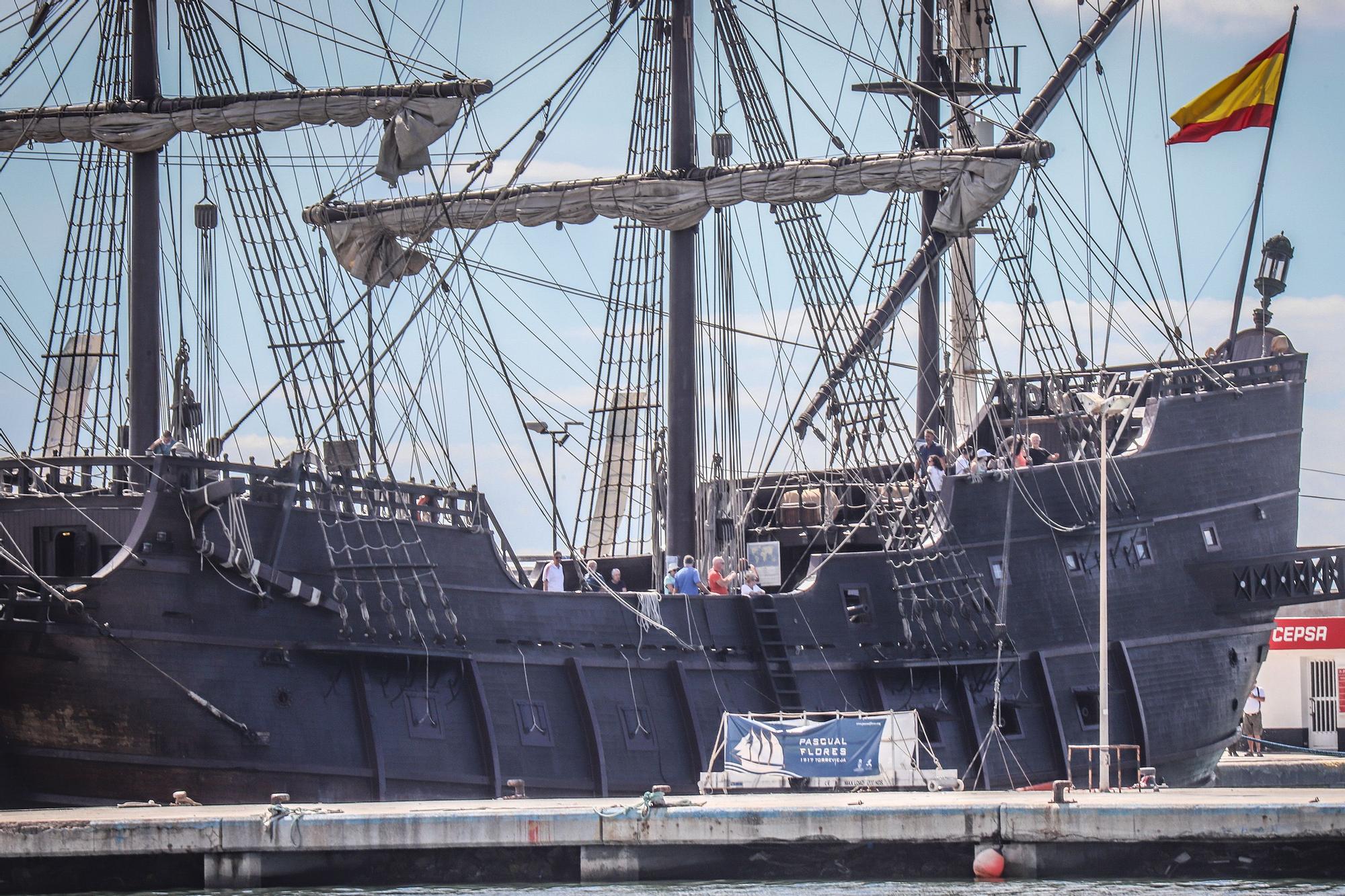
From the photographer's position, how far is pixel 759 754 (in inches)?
893

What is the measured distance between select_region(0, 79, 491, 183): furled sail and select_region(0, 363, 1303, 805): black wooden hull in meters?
6.35

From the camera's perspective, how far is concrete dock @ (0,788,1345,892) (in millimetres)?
19000

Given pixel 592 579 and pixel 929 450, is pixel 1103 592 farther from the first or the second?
pixel 592 579

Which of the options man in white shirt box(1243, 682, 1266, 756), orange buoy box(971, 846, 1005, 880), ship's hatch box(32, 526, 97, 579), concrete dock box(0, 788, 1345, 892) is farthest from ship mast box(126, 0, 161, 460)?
man in white shirt box(1243, 682, 1266, 756)

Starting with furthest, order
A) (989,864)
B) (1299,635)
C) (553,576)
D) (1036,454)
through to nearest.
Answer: (1299,635), (1036,454), (553,576), (989,864)

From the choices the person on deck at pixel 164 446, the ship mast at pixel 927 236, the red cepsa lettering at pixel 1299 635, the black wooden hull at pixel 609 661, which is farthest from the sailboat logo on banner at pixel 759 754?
the red cepsa lettering at pixel 1299 635

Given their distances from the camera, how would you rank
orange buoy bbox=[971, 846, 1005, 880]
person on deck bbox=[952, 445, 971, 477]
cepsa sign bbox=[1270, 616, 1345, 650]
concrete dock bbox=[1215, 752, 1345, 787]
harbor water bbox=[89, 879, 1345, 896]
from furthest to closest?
cepsa sign bbox=[1270, 616, 1345, 650]
concrete dock bbox=[1215, 752, 1345, 787]
person on deck bbox=[952, 445, 971, 477]
orange buoy bbox=[971, 846, 1005, 880]
harbor water bbox=[89, 879, 1345, 896]

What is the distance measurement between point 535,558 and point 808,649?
4.42 meters

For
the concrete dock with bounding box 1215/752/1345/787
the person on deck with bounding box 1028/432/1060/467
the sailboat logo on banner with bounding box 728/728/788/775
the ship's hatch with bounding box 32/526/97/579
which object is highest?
the person on deck with bounding box 1028/432/1060/467

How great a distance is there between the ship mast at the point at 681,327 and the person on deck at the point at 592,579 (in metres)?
1.35

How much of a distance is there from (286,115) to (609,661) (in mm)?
8942

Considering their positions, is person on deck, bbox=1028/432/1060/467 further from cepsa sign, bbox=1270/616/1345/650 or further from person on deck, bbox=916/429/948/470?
cepsa sign, bbox=1270/616/1345/650

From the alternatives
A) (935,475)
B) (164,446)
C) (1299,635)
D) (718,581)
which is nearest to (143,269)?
(164,446)

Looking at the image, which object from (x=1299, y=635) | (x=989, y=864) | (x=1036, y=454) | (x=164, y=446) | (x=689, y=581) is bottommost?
(x=989, y=864)
